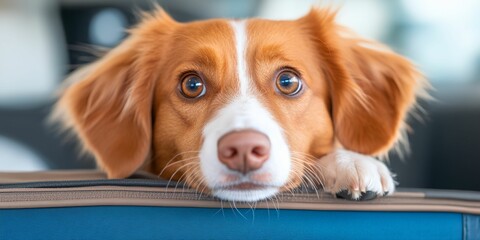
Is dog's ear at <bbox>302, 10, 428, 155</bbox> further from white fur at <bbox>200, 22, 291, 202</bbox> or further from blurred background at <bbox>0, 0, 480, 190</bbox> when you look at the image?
blurred background at <bbox>0, 0, 480, 190</bbox>

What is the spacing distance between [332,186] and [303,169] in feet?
0.44

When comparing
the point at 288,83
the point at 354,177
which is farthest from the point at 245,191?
the point at 288,83

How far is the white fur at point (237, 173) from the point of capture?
1.26 metres

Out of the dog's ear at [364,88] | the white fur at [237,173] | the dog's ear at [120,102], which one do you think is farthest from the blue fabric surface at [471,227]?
the dog's ear at [120,102]

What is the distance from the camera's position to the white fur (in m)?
1.26

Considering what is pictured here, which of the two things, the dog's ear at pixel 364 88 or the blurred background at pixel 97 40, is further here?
the blurred background at pixel 97 40

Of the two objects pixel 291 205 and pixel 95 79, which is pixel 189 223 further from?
pixel 95 79

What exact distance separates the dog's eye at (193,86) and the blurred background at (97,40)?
1.84m

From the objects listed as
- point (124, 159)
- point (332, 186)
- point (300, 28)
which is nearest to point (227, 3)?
point (300, 28)

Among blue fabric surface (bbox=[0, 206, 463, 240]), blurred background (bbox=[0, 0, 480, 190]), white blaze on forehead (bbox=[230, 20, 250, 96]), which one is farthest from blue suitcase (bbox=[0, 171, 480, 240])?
blurred background (bbox=[0, 0, 480, 190])

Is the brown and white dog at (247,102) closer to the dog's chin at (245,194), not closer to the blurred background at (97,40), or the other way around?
the dog's chin at (245,194)

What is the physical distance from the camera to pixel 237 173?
1249mm

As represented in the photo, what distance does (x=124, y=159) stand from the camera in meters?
1.58

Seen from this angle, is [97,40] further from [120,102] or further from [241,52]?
[241,52]
